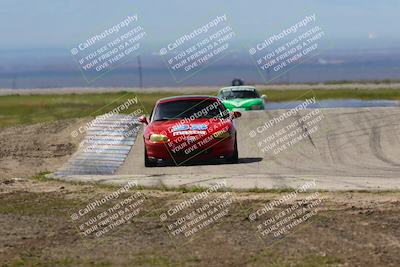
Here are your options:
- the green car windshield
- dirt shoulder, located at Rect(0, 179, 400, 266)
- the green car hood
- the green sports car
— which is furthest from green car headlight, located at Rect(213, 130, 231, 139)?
the green car windshield

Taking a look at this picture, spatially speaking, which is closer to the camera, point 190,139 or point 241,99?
point 190,139

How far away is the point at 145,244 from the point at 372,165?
379 inches

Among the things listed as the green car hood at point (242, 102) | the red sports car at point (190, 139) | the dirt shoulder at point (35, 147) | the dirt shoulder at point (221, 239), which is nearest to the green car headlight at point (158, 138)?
the red sports car at point (190, 139)

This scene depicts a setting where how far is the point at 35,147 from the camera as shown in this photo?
82.0 feet

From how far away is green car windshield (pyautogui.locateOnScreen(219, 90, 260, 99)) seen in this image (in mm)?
34037

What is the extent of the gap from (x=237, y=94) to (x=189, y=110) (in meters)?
13.8

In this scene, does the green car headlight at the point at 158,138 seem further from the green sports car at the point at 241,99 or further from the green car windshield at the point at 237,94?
the green car windshield at the point at 237,94

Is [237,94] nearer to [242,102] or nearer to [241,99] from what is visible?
[241,99]

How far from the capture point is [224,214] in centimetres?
1247

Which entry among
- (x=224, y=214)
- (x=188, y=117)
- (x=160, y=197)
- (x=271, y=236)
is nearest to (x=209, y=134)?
(x=188, y=117)

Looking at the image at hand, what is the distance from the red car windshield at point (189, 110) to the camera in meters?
20.4

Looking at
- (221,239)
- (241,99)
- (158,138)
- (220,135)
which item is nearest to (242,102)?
(241,99)

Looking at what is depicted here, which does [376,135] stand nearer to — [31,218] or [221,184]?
[221,184]

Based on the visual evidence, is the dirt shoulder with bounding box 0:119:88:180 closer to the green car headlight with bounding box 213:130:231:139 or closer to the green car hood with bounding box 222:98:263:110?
the green car headlight with bounding box 213:130:231:139
